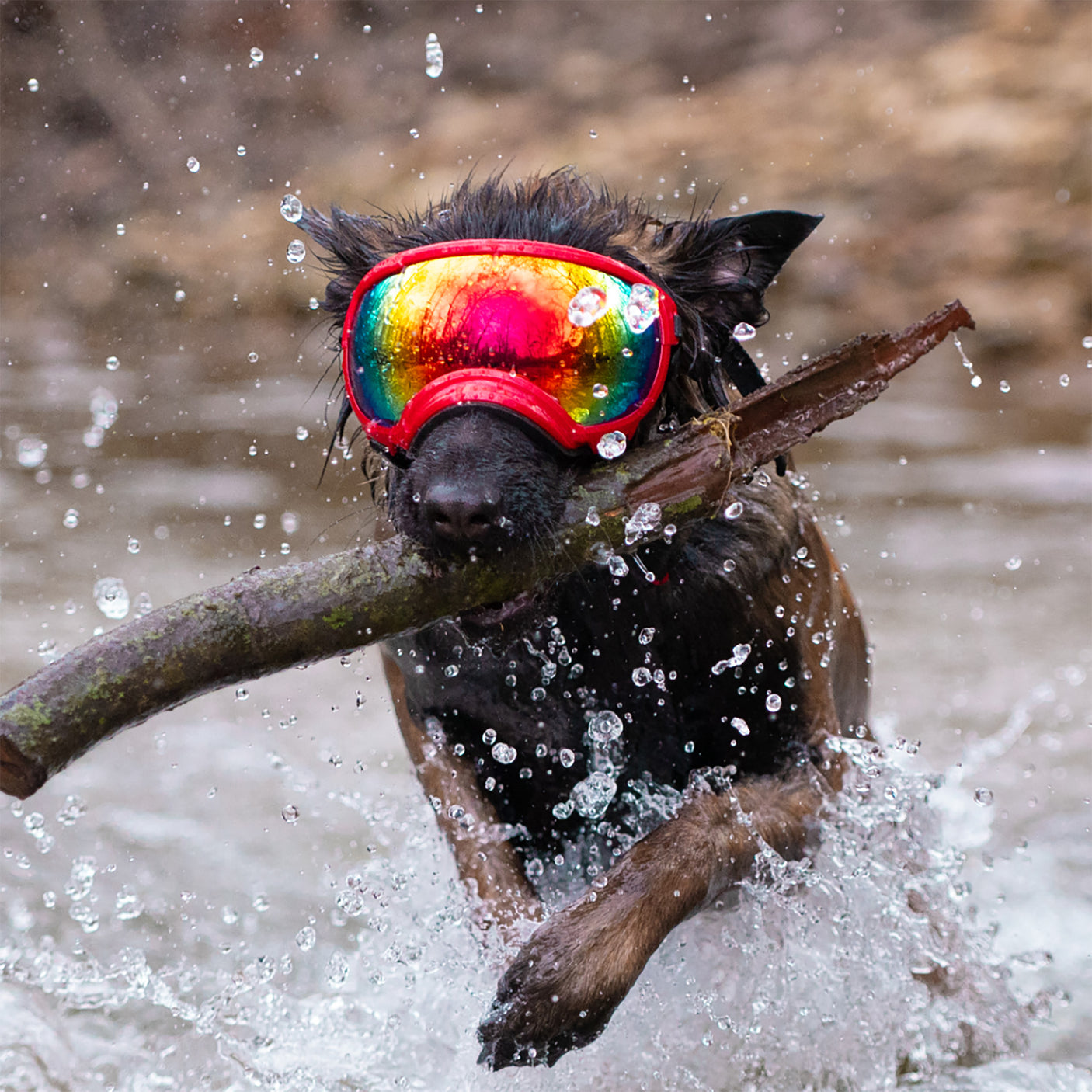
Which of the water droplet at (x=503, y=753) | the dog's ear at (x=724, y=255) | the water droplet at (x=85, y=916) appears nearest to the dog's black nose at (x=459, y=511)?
the dog's ear at (x=724, y=255)

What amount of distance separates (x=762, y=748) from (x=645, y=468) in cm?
96

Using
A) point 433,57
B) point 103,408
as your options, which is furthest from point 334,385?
point 433,57

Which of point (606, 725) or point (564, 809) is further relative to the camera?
point (564, 809)

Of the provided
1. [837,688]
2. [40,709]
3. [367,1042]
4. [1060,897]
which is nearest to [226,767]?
[367,1042]

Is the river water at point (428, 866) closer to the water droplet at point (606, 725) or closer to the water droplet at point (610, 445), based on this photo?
the water droplet at point (606, 725)

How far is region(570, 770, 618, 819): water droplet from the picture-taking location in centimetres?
337

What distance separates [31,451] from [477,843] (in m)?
6.52

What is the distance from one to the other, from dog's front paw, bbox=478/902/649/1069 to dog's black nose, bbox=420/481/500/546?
2.50 feet

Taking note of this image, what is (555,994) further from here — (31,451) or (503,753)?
(31,451)

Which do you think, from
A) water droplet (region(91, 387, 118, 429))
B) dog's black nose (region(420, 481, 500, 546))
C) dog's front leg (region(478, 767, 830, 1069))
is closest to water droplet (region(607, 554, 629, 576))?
dog's black nose (region(420, 481, 500, 546))

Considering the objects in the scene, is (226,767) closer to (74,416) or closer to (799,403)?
(799,403)

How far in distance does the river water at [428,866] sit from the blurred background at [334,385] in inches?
0.9

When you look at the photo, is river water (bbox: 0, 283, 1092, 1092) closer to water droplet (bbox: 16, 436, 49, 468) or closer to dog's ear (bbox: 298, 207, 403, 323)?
water droplet (bbox: 16, 436, 49, 468)

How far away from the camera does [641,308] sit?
278cm
